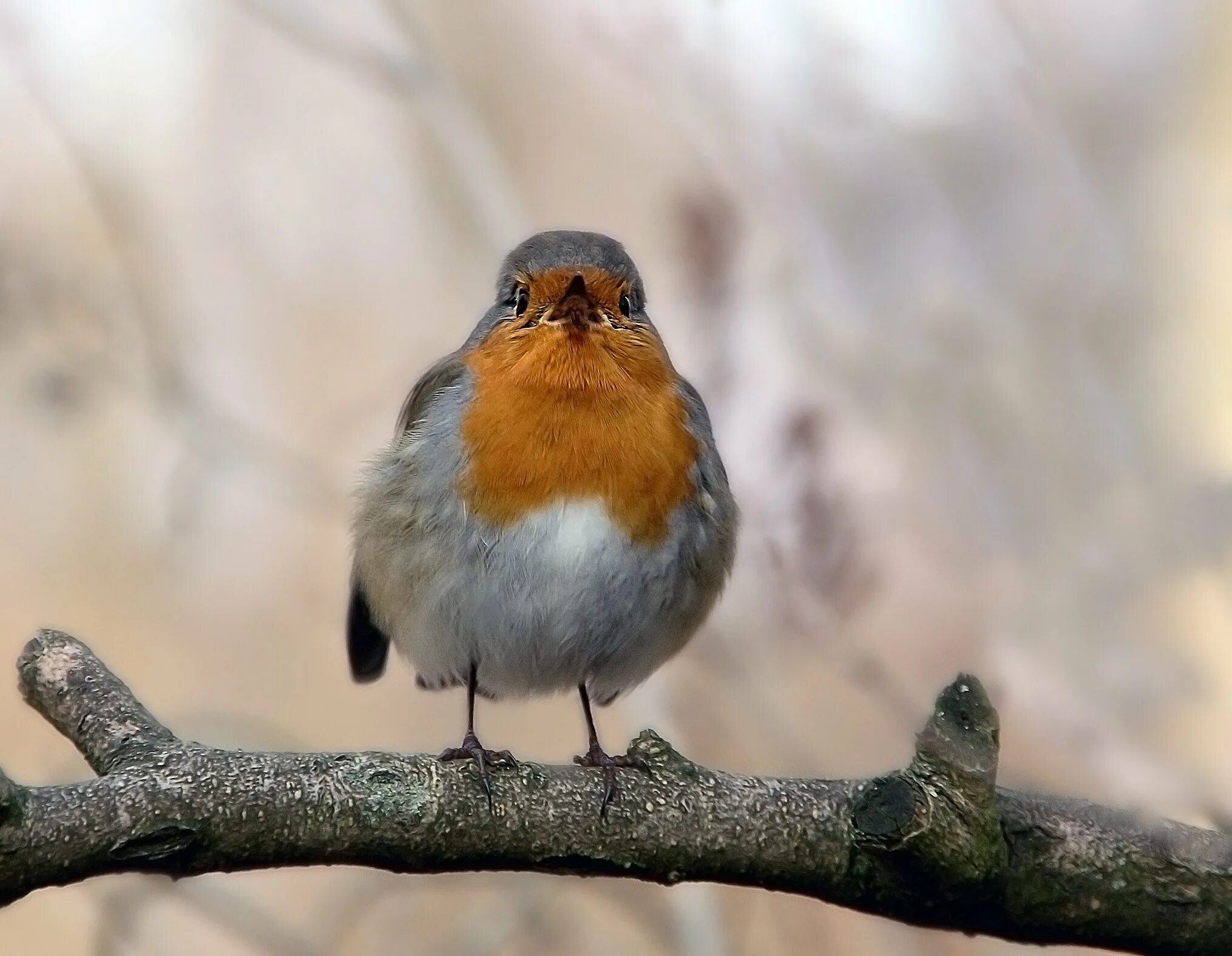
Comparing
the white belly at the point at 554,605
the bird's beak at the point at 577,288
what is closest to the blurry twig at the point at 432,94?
the bird's beak at the point at 577,288

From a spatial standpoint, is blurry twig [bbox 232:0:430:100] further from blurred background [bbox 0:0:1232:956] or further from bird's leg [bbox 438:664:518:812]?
bird's leg [bbox 438:664:518:812]

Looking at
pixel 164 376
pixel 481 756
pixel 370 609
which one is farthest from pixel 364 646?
pixel 481 756

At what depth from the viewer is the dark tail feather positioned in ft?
12.7

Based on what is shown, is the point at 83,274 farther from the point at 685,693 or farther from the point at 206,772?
the point at 206,772

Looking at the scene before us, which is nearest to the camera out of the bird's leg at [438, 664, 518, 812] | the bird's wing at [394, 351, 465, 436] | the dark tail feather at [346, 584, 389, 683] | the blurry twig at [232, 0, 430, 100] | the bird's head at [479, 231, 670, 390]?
the bird's leg at [438, 664, 518, 812]

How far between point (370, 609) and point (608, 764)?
123 centimetres

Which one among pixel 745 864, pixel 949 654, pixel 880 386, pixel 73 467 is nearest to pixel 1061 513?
pixel 880 386

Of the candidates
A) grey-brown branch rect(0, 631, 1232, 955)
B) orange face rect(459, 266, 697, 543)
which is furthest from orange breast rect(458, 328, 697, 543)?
grey-brown branch rect(0, 631, 1232, 955)

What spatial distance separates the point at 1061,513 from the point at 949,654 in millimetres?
1075

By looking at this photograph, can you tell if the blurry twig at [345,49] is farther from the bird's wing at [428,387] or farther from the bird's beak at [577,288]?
the bird's beak at [577,288]

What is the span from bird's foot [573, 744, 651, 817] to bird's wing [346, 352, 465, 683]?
0.93 metres

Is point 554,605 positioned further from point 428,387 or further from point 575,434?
point 428,387

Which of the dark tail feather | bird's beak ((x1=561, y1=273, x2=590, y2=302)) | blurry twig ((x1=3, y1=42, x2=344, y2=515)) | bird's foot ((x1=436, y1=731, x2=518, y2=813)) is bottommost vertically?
bird's foot ((x1=436, y1=731, x2=518, y2=813))

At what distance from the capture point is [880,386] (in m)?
3.86
